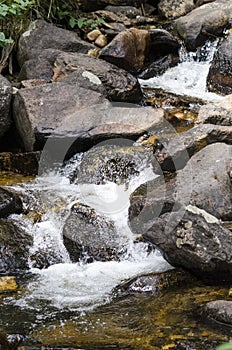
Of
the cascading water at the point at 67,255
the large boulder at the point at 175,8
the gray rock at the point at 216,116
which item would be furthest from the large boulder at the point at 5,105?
the large boulder at the point at 175,8

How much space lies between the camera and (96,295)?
3705 mm

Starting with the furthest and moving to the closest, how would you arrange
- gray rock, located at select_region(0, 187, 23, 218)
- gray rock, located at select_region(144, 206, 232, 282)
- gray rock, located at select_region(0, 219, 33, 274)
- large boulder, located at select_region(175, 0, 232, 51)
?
large boulder, located at select_region(175, 0, 232, 51) → gray rock, located at select_region(0, 187, 23, 218) → gray rock, located at select_region(0, 219, 33, 274) → gray rock, located at select_region(144, 206, 232, 282)

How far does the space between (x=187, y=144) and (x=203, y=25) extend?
4237 mm

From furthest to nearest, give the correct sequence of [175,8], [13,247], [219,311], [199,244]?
[175,8]
[13,247]
[199,244]
[219,311]

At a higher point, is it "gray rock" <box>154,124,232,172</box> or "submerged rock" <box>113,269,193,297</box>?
"gray rock" <box>154,124,232,172</box>

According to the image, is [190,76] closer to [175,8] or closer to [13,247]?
→ [175,8]

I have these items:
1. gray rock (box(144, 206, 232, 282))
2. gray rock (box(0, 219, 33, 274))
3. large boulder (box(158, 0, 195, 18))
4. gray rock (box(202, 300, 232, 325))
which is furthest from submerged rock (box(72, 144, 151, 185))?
large boulder (box(158, 0, 195, 18))

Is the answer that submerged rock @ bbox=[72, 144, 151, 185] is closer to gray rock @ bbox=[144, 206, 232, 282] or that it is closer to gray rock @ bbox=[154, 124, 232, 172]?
gray rock @ bbox=[154, 124, 232, 172]

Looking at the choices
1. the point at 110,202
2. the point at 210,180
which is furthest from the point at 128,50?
the point at 210,180

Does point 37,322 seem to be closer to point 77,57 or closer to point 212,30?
point 77,57

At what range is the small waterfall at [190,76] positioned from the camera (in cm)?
788

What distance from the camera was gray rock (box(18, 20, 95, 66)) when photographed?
8.16 metres

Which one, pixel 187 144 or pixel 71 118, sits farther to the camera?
pixel 71 118

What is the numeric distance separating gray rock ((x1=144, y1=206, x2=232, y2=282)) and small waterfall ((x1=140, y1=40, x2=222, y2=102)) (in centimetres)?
406
